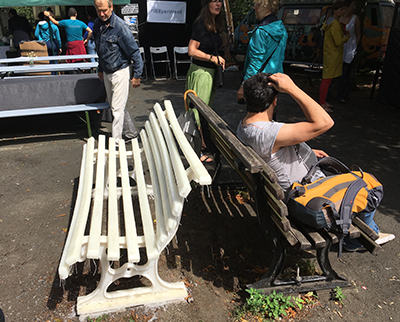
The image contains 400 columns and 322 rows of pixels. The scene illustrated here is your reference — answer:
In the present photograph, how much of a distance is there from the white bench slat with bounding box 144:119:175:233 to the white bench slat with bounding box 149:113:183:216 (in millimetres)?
37

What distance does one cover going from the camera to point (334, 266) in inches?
115

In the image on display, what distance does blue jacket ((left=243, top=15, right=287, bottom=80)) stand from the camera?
3709 mm

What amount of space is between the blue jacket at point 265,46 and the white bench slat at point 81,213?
1889mm

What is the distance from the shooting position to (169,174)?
8.05 ft

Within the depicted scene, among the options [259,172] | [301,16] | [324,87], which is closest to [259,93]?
[259,172]

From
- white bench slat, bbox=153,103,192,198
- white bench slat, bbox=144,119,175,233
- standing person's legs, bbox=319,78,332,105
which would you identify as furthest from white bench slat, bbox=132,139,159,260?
standing person's legs, bbox=319,78,332,105

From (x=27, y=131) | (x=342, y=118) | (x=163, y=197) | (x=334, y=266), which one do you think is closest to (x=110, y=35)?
(x=27, y=131)

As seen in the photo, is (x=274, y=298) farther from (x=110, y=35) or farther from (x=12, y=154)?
(x=12, y=154)

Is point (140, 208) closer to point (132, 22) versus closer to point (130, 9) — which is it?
point (132, 22)

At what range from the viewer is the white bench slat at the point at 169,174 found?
2115 mm

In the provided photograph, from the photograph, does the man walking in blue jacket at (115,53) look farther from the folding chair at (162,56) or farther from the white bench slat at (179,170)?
the folding chair at (162,56)

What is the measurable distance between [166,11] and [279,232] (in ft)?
31.9

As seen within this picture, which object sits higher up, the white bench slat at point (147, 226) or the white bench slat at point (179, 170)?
the white bench slat at point (179, 170)

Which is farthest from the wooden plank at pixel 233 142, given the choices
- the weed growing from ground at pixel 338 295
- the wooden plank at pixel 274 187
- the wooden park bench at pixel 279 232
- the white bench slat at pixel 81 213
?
the weed growing from ground at pixel 338 295
